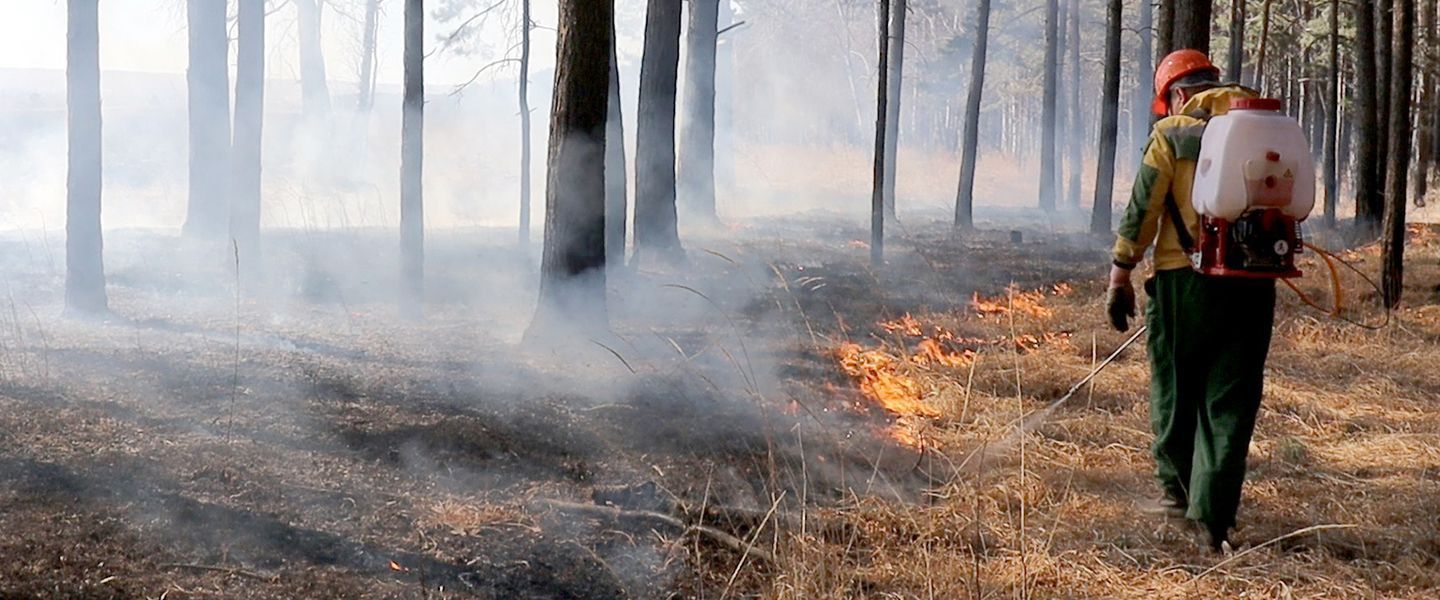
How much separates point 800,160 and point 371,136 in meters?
16.5

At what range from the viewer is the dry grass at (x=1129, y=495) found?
13.5 ft

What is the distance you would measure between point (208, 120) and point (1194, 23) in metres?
12.6

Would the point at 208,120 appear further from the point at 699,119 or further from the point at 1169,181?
the point at 1169,181

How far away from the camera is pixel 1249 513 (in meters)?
5.11

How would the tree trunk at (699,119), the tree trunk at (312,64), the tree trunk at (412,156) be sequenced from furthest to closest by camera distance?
the tree trunk at (312,64)
the tree trunk at (699,119)
the tree trunk at (412,156)

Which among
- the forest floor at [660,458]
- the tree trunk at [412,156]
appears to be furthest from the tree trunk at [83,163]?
the tree trunk at [412,156]

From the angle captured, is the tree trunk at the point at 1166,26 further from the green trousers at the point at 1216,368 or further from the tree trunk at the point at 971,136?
the green trousers at the point at 1216,368

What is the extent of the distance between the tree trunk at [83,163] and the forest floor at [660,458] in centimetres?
41

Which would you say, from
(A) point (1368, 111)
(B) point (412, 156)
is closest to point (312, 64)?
(B) point (412, 156)

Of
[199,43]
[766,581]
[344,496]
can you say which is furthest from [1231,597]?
[199,43]

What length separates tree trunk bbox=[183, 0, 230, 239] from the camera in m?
15.5

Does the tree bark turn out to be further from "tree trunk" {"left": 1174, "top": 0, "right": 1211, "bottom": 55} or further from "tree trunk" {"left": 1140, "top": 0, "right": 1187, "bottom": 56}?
"tree trunk" {"left": 1174, "top": 0, "right": 1211, "bottom": 55}

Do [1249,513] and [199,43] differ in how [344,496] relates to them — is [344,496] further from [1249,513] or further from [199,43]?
[199,43]

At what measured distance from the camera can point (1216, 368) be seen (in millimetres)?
4598
